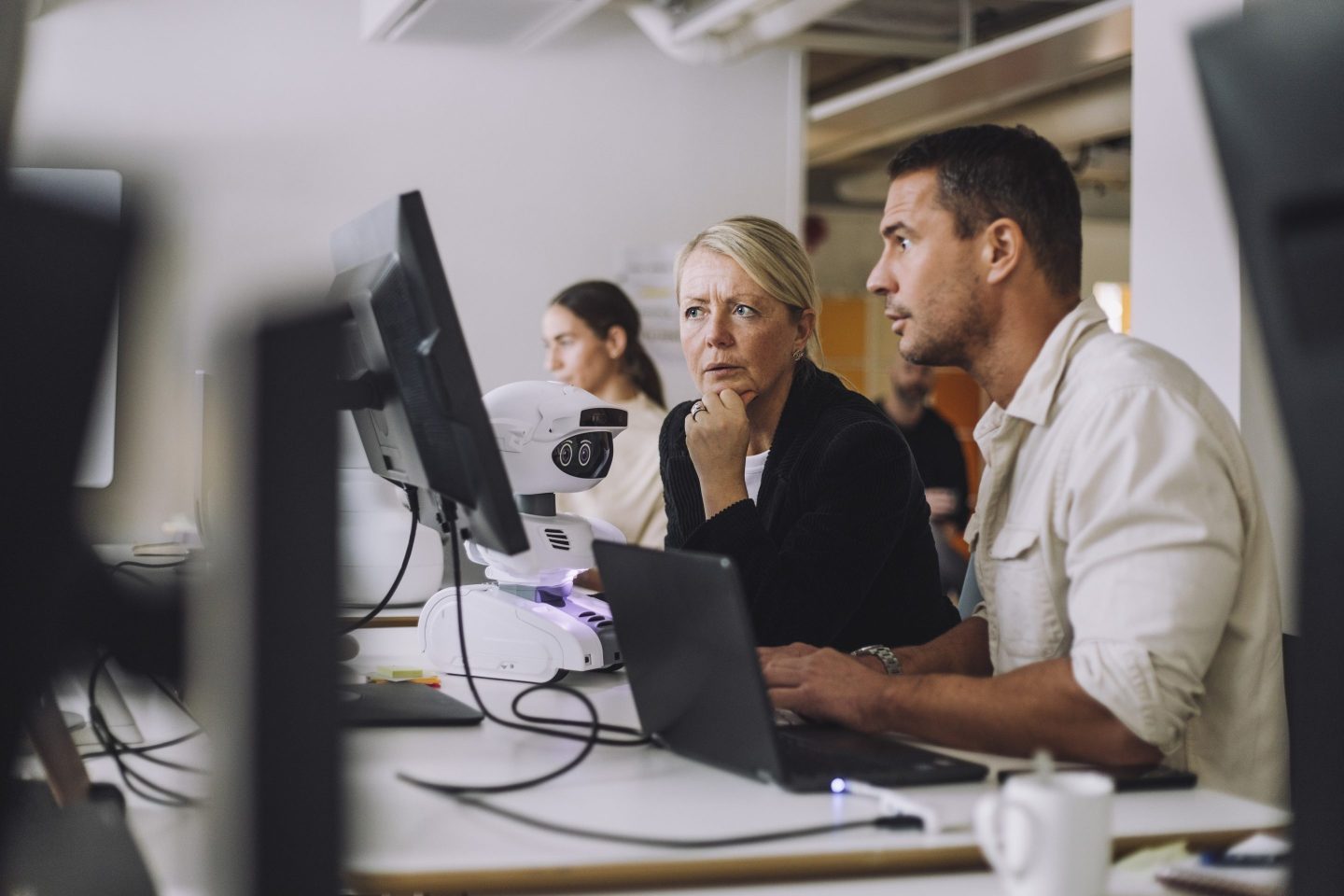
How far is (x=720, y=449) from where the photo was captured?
2.05 meters

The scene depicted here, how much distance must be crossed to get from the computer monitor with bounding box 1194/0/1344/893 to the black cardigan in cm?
136

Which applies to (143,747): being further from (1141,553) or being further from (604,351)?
(604,351)

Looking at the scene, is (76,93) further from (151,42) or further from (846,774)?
(846,774)

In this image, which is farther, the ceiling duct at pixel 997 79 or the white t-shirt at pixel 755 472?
the ceiling duct at pixel 997 79

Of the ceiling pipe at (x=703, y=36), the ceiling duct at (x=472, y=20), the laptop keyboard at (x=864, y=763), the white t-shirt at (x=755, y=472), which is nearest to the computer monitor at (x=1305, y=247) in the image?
the laptop keyboard at (x=864, y=763)

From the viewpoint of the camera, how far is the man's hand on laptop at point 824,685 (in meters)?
1.49

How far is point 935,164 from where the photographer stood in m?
1.71

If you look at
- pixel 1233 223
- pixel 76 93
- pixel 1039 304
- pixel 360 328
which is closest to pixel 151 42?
pixel 76 93

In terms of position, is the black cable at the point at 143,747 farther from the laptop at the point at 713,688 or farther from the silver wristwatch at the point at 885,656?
the silver wristwatch at the point at 885,656

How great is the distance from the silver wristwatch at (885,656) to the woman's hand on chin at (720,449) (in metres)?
0.32

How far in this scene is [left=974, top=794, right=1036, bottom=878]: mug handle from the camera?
95 cm

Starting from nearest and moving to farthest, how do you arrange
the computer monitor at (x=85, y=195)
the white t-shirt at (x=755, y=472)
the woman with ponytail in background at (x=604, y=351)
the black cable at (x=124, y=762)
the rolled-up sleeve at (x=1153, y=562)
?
the computer monitor at (x=85, y=195)
the black cable at (x=124, y=762)
the rolled-up sleeve at (x=1153, y=562)
the white t-shirt at (x=755, y=472)
the woman with ponytail in background at (x=604, y=351)

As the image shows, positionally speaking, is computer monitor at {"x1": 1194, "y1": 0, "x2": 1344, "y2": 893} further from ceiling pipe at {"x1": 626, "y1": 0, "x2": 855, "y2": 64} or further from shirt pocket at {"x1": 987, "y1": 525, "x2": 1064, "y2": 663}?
ceiling pipe at {"x1": 626, "y1": 0, "x2": 855, "y2": 64}

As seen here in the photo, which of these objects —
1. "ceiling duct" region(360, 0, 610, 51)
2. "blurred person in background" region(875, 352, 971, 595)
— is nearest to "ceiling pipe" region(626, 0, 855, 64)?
"ceiling duct" region(360, 0, 610, 51)
